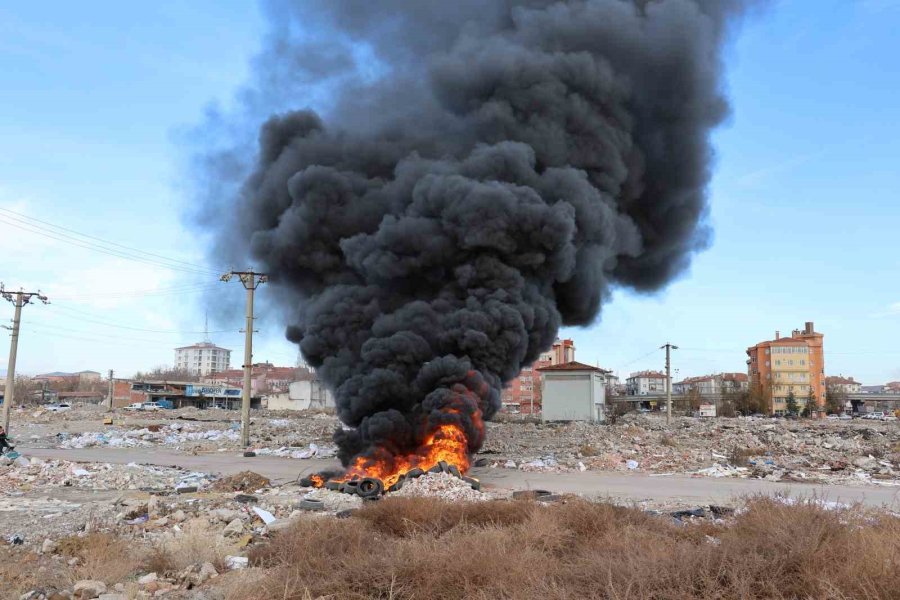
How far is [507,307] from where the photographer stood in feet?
61.6

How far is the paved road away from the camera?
14.8 metres

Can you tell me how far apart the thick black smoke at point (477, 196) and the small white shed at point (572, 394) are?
720 inches

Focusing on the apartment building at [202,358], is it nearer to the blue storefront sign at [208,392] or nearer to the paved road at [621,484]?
the blue storefront sign at [208,392]

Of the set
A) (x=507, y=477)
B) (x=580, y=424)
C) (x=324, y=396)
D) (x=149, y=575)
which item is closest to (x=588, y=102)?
(x=507, y=477)

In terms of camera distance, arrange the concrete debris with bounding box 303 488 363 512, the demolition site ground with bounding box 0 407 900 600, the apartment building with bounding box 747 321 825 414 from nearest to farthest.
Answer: the demolition site ground with bounding box 0 407 900 600 < the concrete debris with bounding box 303 488 363 512 < the apartment building with bounding box 747 321 825 414

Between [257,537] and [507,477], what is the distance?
10.3 meters

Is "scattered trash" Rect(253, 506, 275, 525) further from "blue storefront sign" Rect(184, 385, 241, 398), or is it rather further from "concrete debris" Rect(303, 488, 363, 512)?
"blue storefront sign" Rect(184, 385, 241, 398)

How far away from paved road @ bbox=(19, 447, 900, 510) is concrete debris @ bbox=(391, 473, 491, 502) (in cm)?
218

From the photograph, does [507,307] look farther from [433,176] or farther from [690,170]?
[690,170]

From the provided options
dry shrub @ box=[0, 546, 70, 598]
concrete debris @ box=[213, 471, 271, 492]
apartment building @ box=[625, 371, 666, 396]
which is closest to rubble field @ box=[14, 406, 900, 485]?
concrete debris @ box=[213, 471, 271, 492]

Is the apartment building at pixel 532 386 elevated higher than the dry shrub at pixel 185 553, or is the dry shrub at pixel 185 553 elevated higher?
the apartment building at pixel 532 386

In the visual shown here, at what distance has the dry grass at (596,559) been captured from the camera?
6008 millimetres

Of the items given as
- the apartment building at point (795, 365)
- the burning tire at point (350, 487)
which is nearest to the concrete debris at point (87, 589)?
the burning tire at point (350, 487)

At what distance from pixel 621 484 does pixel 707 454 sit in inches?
378
